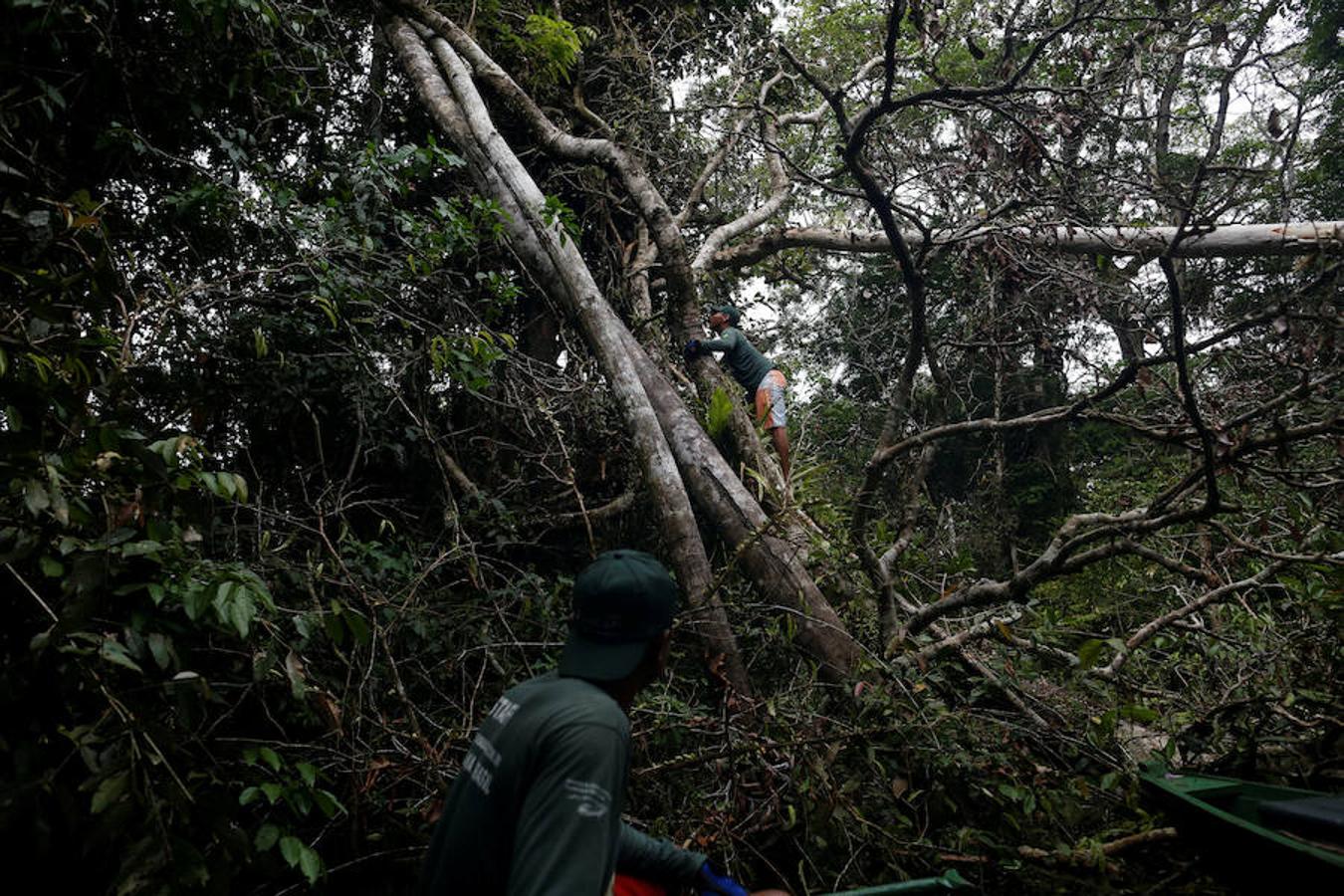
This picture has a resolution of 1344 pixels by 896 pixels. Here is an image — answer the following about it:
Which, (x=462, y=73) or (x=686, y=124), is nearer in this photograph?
(x=462, y=73)

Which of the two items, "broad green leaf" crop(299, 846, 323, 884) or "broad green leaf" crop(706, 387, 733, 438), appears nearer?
"broad green leaf" crop(299, 846, 323, 884)

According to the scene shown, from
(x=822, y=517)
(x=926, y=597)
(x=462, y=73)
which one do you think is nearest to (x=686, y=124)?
(x=462, y=73)

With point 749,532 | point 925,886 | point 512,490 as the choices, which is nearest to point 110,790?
point 925,886

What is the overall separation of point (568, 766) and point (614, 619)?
38 cm

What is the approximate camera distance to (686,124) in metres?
8.46

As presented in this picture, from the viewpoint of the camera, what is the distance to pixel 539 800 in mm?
1515

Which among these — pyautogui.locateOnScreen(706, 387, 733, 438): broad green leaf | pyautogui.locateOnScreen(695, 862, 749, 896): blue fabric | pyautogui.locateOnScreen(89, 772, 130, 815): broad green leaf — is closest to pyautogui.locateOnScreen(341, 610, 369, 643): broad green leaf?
pyautogui.locateOnScreen(89, 772, 130, 815): broad green leaf

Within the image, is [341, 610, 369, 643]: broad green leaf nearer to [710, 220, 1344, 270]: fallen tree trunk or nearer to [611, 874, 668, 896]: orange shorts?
[611, 874, 668, 896]: orange shorts

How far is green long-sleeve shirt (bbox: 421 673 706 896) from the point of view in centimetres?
145

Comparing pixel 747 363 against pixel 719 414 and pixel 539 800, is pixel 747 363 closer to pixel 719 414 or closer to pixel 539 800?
pixel 719 414

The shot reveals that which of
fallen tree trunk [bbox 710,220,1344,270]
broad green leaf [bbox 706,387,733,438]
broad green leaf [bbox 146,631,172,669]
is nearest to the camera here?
broad green leaf [bbox 146,631,172,669]

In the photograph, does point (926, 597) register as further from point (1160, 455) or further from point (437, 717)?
point (1160, 455)

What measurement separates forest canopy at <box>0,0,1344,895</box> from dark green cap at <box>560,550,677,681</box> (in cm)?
117

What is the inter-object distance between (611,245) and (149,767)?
21.6ft
